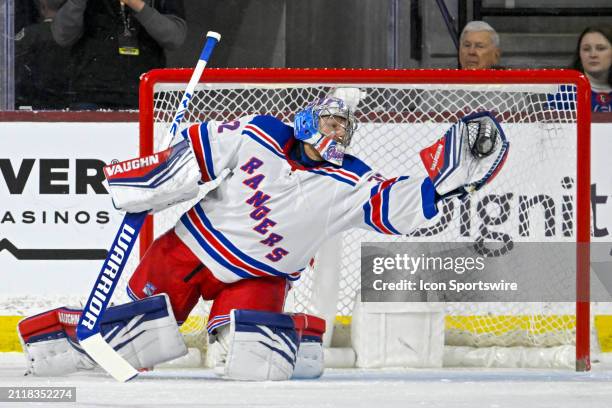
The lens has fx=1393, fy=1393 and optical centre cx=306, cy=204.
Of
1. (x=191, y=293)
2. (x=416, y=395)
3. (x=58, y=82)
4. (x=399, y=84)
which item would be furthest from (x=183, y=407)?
(x=58, y=82)

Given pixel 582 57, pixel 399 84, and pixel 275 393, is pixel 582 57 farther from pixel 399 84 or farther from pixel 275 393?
pixel 275 393

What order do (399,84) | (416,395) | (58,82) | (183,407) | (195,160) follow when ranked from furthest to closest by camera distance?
(58,82) → (399,84) → (195,160) → (416,395) → (183,407)

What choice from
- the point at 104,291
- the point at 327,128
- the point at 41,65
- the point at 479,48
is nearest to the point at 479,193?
the point at 479,48

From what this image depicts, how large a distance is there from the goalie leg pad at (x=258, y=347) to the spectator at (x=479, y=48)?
135 centimetres

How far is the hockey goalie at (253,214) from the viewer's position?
3486mm

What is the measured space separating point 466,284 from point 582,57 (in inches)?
33.6

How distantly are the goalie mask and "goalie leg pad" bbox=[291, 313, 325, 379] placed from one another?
45 centimetres

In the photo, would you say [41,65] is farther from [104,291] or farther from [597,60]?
[597,60]

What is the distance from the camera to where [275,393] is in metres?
3.14

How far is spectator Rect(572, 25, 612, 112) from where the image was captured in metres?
4.44

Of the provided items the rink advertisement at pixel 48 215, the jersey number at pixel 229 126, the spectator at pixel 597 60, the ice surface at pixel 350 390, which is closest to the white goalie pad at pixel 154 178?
the jersey number at pixel 229 126

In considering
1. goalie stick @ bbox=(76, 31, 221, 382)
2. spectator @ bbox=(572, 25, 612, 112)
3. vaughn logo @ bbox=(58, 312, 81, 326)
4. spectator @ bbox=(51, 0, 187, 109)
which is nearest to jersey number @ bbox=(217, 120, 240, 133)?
goalie stick @ bbox=(76, 31, 221, 382)

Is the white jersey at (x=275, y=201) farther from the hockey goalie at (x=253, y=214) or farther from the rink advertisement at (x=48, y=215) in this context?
the rink advertisement at (x=48, y=215)

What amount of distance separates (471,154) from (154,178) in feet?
2.61
